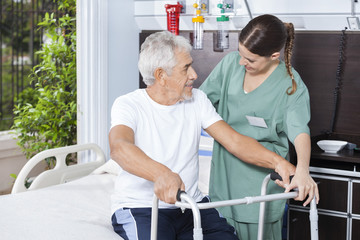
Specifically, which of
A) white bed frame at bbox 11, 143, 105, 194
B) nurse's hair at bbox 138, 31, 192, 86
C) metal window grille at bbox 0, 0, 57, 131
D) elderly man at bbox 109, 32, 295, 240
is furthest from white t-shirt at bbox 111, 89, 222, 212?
metal window grille at bbox 0, 0, 57, 131

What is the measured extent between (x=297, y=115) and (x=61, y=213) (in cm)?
102

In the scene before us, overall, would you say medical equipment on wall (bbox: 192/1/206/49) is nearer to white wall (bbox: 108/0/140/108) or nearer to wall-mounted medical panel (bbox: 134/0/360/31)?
wall-mounted medical panel (bbox: 134/0/360/31)

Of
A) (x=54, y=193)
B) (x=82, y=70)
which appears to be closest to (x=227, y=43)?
(x=82, y=70)

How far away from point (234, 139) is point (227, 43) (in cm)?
133

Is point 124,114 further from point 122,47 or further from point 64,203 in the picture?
point 122,47

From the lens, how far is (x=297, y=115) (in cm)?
203

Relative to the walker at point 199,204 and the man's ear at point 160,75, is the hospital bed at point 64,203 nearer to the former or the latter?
the walker at point 199,204

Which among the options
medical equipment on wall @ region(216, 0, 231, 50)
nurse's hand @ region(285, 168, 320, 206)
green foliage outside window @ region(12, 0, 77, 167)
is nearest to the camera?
nurse's hand @ region(285, 168, 320, 206)

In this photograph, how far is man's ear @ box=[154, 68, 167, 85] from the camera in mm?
1941

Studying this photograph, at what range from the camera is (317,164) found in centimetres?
263

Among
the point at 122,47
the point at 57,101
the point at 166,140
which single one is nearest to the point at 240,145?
the point at 166,140

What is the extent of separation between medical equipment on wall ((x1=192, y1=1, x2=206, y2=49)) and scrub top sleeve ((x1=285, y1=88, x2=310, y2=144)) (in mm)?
1292

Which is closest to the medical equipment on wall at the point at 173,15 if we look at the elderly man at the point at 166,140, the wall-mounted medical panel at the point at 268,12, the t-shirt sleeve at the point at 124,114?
the wall-mounted medical panel at the point at 268,12

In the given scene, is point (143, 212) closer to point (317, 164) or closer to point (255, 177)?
point (255, 177)
